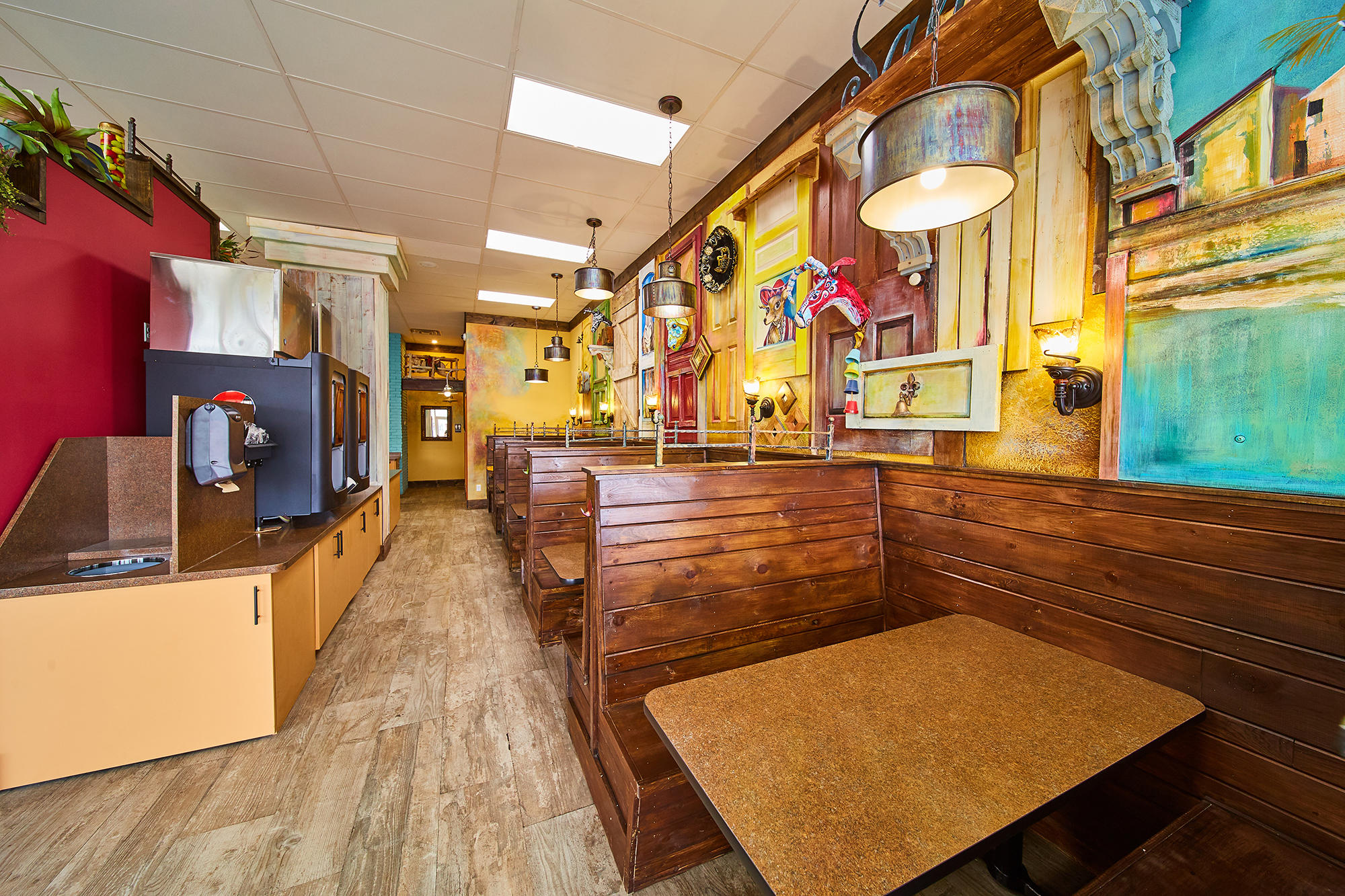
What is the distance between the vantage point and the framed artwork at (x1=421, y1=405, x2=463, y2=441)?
40.5 ft

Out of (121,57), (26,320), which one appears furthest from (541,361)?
(26,320)

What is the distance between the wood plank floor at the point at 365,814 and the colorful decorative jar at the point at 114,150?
319cm

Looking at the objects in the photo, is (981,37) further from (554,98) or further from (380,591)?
(380,591)

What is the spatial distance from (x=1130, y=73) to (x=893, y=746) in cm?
229

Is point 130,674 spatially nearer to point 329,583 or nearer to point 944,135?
point 329,583

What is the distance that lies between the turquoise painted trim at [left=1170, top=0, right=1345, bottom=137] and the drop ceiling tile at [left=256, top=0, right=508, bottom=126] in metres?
3.35

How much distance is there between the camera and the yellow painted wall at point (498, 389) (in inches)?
355

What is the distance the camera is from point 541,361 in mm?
9820

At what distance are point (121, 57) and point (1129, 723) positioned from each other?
18.8ft

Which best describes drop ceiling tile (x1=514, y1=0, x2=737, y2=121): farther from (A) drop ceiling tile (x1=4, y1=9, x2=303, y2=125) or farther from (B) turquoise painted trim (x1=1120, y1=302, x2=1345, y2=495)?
(B) turquoise painted trim (x1=1120, y1=302, x2=1345, y2=495)

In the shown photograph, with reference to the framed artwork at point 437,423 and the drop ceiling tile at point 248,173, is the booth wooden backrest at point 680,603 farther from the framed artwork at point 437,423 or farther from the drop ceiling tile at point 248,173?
the framed artwork at point 437,423

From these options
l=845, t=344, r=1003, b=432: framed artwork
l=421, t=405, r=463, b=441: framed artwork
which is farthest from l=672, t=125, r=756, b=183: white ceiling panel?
l=421, t=405, r=463, b=441: framed artwork

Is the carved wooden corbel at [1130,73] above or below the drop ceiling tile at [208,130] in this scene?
below

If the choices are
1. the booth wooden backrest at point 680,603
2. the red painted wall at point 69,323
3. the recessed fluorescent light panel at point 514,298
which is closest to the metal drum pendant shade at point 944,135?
the booth wooden backrest at point 680,603
